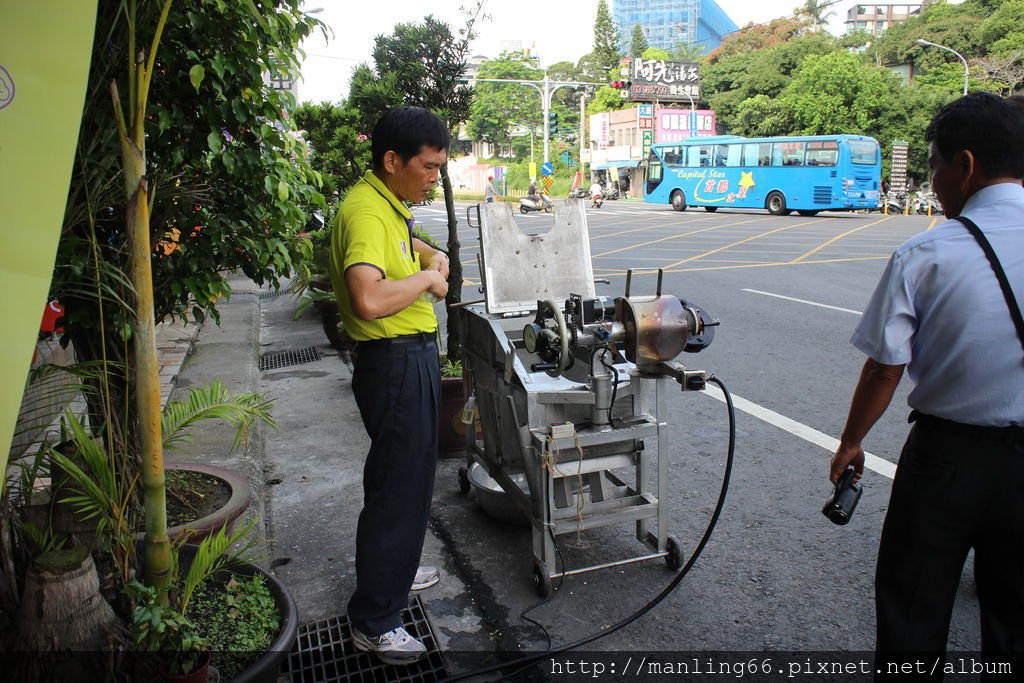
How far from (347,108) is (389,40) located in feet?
7.45

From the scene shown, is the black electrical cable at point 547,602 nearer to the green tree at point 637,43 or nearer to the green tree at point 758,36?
the green tree at point 758,36

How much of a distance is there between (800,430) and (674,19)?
161252 mm

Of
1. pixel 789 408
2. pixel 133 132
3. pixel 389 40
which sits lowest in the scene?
pixel 789 408

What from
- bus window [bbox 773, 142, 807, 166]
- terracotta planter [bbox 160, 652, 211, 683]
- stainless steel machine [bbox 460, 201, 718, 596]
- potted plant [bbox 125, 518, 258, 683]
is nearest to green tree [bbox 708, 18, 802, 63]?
bus window [bbox 773, 142, 807, 166]

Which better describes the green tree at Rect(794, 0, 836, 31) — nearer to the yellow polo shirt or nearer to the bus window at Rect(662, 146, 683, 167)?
the bus window at Rect(662, 146, 683, 167)

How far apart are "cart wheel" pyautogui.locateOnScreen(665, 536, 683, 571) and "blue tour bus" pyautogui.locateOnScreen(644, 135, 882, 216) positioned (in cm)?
2597

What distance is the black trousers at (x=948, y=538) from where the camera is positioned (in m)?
1.97

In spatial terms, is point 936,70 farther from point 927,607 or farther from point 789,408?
point 927,607

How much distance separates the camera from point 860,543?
3652 mm

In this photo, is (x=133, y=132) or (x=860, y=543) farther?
(x=860, y=543)

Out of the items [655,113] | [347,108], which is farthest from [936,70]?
[347,108]

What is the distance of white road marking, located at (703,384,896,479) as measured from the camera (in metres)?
4.51

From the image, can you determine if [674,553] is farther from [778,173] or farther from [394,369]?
[778,173]

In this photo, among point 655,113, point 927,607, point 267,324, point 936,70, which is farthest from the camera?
point 655,113
